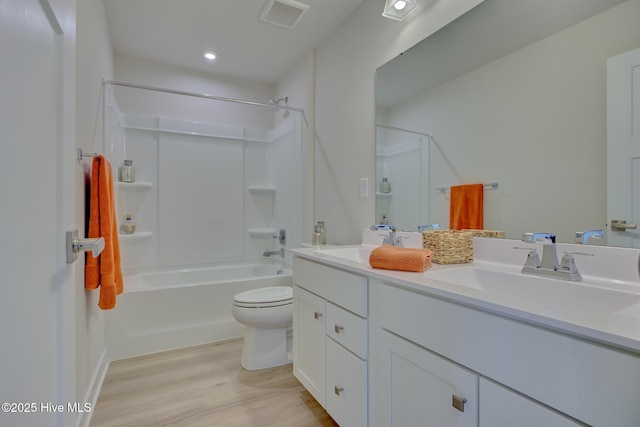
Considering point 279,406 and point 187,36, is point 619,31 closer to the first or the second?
point 279,406

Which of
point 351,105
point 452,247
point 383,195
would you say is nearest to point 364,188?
point 383,195

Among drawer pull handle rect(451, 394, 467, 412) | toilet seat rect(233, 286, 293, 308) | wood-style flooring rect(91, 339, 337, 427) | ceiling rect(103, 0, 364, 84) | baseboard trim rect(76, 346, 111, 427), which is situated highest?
ceiling rect(103, 0, 364, 84)

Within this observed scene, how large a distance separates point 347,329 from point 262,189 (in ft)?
8.06

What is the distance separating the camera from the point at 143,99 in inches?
118

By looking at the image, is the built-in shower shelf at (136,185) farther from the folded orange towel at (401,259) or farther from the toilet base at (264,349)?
the folded orange towel at (401,259)

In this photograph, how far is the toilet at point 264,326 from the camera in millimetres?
2012

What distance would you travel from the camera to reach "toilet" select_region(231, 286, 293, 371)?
2012 millimetres

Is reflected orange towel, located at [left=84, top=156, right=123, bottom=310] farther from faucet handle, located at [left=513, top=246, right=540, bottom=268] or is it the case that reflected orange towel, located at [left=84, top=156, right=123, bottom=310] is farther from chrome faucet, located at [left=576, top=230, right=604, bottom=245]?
chrome faucet, located at [left=576, top=230, right=604, bottom=245]

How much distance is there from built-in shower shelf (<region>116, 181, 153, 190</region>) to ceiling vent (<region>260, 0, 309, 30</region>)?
1.78 m

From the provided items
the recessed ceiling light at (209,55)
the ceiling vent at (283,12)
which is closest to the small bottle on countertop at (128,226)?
the recessed ceiling light at (209,55)

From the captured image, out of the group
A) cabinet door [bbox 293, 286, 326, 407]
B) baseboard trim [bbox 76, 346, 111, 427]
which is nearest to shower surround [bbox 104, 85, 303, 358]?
baseboard trim [bbox 76, 346, 111, 427]

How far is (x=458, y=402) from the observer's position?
0.80 metres

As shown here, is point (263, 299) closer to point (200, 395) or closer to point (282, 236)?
point (200, 395)

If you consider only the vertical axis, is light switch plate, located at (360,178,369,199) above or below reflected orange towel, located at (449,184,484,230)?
above
